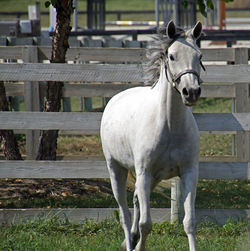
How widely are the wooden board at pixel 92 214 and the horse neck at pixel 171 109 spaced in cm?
176

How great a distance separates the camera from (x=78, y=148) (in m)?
10.1

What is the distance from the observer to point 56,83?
7.30 meters

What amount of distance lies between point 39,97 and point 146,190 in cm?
323

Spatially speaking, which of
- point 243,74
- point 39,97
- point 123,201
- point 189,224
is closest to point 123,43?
point 39,97

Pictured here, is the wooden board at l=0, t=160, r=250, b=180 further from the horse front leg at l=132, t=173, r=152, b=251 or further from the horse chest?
the horse chest

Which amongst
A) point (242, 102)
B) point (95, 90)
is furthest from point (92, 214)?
point (95, 90)

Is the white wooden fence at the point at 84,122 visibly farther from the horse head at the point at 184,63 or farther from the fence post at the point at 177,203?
the horse head at the point at 184,63

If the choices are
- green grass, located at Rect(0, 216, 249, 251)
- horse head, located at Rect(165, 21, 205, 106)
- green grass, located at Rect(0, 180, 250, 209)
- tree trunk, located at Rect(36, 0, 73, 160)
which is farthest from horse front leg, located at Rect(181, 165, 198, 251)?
tree trunk, located at Rect(36, 0, 73, 160)

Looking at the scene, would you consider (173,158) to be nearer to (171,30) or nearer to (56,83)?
(171,30)

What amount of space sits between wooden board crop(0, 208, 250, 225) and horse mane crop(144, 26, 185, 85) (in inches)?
64.3

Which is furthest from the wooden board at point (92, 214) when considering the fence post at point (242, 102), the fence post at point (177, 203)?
the fence post at point (242, 102)

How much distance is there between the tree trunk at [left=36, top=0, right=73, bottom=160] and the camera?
6969 millimetres

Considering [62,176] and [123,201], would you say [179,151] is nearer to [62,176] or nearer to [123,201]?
[123,201]

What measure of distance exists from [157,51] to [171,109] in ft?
1.58
